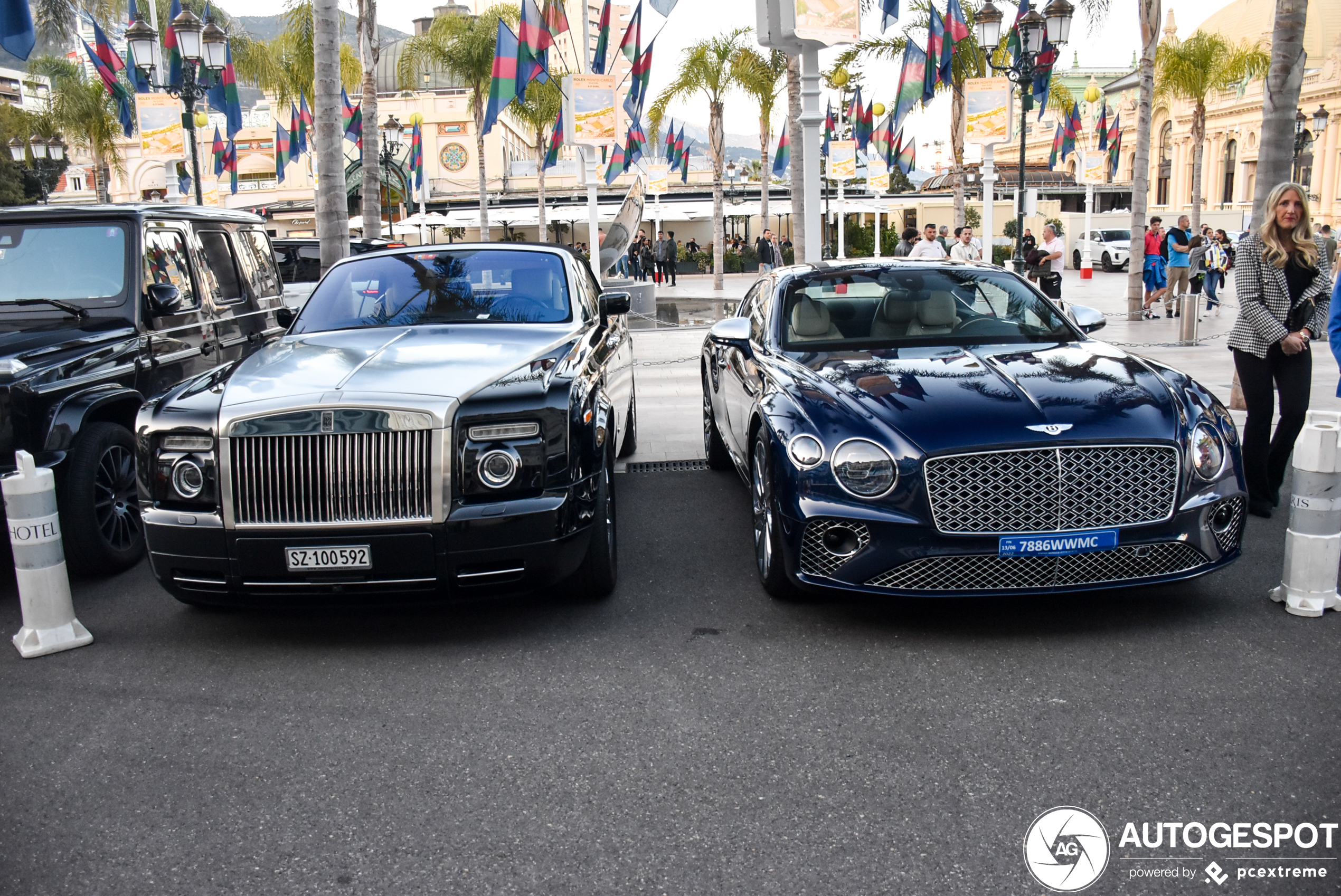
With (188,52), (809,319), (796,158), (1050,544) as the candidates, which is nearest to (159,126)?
(188,52)

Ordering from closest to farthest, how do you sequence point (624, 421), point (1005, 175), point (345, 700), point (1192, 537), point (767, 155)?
point (345, 700)
point (1192, 537)
point (624, 421)
point (767, 155)
point (1005, 175)

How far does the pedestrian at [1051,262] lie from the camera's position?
18203 millimetres

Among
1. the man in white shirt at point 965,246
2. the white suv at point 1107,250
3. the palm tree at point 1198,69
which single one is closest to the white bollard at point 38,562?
the man in white shirt at point 965,246

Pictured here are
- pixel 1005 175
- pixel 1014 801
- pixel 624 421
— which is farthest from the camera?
pixel 1005 175

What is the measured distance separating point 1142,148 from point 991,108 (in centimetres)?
301

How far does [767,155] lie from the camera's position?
39.6 meters

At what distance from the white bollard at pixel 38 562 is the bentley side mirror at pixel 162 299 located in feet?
6.35

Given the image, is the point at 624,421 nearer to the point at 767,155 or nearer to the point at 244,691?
the point at 244,691

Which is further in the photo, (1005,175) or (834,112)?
(1005,175)

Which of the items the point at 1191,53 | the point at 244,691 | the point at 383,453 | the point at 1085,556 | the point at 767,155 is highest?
the point at 1191,53

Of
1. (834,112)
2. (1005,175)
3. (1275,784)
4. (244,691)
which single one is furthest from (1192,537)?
(1005,175)

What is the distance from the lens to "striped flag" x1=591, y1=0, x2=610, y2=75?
56.4 feet

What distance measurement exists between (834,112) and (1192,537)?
138ft

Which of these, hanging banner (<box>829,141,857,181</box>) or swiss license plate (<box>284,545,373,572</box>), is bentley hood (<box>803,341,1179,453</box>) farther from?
hanging banner (<box>829,141,857,181</box>)
